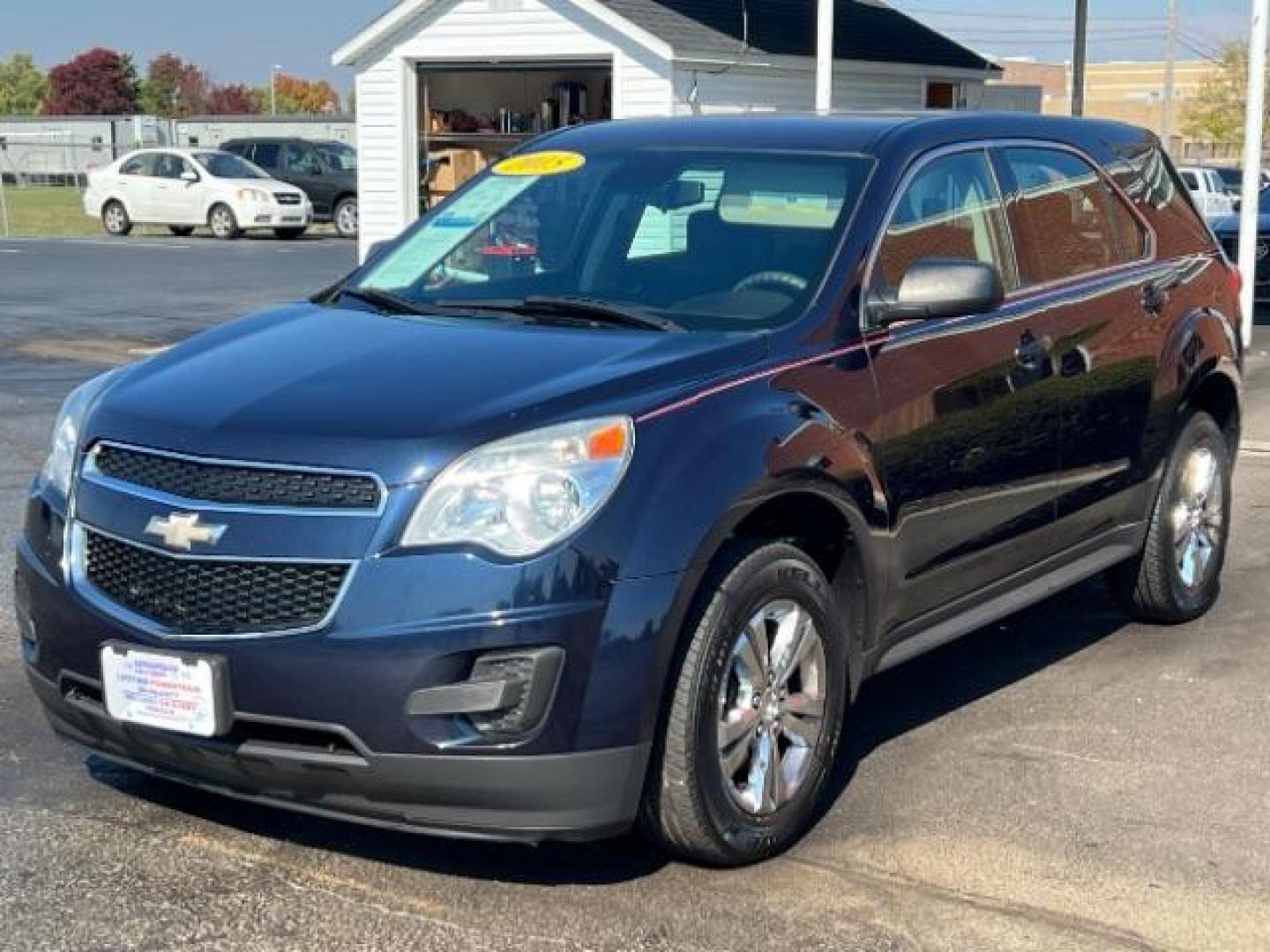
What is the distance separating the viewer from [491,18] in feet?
59.4

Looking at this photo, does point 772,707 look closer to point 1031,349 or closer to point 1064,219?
point 1031,349

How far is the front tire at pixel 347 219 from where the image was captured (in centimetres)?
3206

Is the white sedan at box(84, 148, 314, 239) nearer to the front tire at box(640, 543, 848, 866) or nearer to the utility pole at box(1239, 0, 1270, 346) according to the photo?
the utility pole at box(1239, 0, 1270, 346)

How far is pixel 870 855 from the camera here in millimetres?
4254

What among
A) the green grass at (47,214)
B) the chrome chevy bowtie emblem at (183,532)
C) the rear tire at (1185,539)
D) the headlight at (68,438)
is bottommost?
the green grass at (47,214)

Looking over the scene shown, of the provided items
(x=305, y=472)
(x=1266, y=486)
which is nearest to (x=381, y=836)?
(x=305, y=472)

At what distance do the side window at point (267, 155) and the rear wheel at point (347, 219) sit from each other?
187cm

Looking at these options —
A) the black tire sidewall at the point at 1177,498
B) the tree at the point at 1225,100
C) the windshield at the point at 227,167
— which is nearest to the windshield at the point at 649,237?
the black tire sidewall at the point at 1177,498

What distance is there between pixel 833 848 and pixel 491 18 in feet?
49.6

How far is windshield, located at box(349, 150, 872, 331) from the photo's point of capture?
15.2 ft

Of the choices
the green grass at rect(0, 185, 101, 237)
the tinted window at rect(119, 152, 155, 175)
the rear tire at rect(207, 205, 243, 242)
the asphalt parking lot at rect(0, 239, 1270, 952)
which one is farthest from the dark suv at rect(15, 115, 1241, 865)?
the green grass at rect(0, 185, 101, 237)

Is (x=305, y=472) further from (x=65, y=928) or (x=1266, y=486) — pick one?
(x=1266, y=486)

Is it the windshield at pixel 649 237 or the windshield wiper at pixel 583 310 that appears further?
the windshield at pixel 649 237

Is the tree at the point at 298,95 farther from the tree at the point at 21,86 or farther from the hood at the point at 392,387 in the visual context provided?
the hood at the point at 392,387
